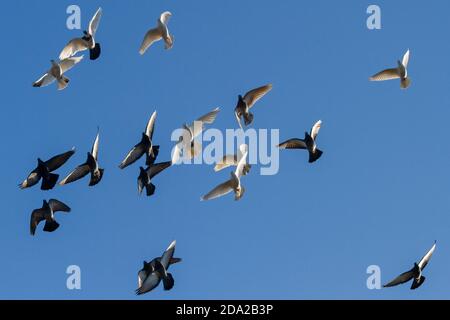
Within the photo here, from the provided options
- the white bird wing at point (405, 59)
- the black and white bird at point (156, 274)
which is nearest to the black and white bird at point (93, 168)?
the black and white bird at point (156, 274)

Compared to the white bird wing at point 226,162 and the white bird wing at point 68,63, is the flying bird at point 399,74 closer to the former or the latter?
the white bird wing at point 226,162

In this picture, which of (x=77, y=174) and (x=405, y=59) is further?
(x=405, y=59)

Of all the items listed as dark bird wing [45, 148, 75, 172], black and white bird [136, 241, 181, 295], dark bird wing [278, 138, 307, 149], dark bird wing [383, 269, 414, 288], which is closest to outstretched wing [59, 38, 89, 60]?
dark bird wing [45, 148, 75, 172]

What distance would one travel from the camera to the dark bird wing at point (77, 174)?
25172mm

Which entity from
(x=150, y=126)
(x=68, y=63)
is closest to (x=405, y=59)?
(x=150, y=126)

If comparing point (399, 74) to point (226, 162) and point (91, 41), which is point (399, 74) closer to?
point (226, 162)

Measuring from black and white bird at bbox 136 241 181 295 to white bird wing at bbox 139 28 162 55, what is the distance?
5.02 meters

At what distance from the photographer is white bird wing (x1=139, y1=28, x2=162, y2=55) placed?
26672mm

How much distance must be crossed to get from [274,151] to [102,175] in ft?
13.3

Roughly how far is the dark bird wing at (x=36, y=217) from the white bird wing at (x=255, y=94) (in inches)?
203

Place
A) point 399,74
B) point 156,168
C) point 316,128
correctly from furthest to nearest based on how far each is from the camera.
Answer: point 399,74 → point 156,168 → point 316,128

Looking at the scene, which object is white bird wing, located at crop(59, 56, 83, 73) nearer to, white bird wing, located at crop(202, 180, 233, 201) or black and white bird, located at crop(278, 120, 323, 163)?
white bird wing, located at crop(202, 180, 233, 201)

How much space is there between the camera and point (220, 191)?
25.1 metres

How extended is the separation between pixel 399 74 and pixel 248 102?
366 cm
